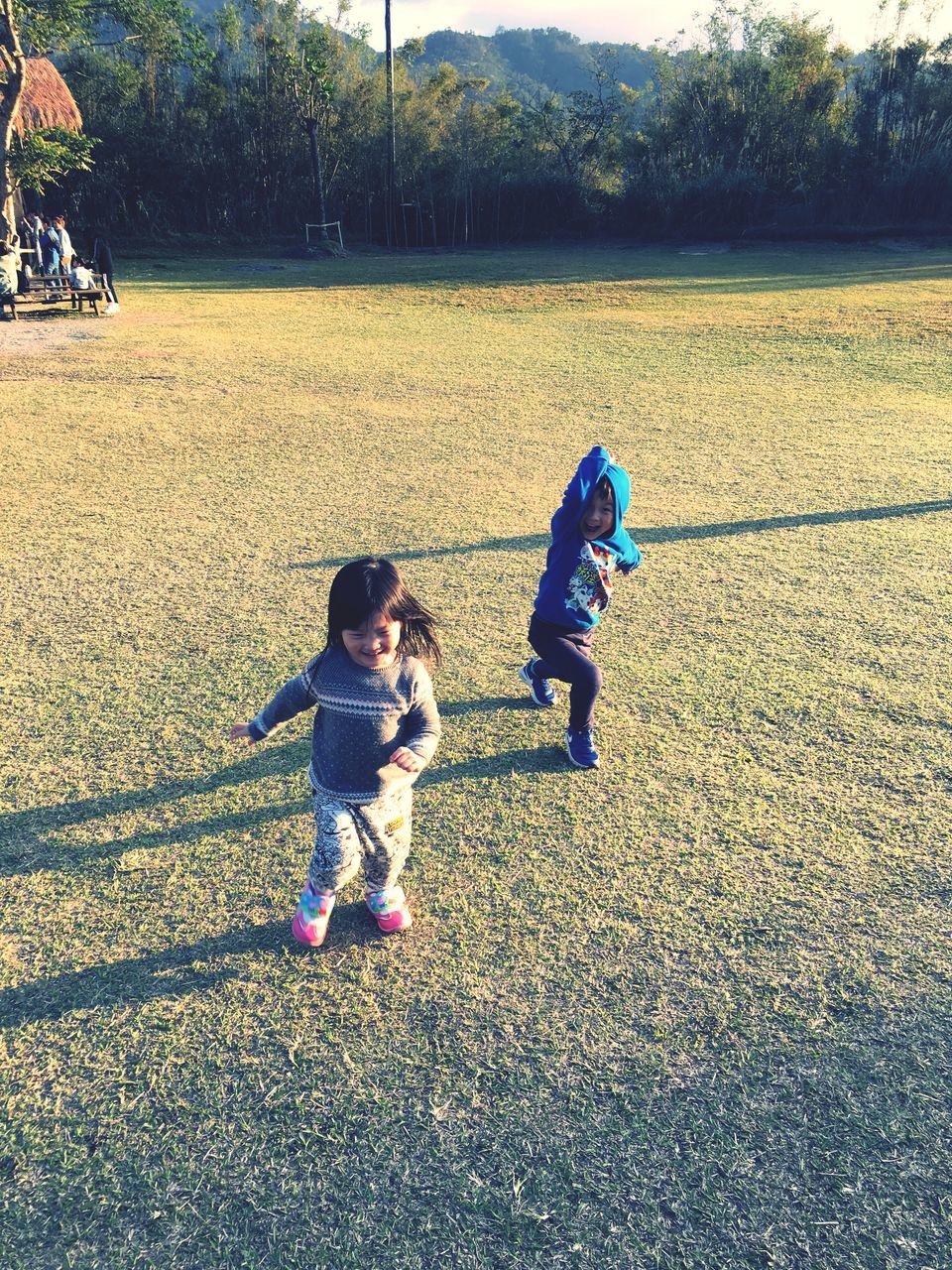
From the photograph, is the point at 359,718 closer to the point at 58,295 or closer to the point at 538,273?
the point at 58,295

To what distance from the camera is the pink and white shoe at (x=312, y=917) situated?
2.47 meters

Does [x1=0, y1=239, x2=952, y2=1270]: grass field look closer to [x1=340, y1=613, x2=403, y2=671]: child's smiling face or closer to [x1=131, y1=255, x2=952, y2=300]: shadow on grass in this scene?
[x1=340, y1=613, x2=403, y2=671]: child's smiling face

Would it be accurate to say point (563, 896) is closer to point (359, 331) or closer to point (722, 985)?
point (722, 985)

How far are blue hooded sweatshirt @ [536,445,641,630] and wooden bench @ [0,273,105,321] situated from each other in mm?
12030

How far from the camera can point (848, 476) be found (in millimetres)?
6555

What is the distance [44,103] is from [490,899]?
1983cm

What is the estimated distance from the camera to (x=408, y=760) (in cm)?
229

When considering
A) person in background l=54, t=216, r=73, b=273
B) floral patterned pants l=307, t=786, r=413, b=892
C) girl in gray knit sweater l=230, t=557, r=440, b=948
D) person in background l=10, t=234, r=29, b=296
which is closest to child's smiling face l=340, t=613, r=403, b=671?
girl in gray knit sweater l=230, t=557, r=440, b=948

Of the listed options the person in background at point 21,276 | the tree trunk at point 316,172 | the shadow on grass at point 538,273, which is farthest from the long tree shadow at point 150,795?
the tree trunk at point 316,172

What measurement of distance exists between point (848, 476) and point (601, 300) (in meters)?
10.3

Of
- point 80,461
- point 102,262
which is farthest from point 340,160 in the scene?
point 80,461

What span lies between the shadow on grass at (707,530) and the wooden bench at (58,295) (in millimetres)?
10175

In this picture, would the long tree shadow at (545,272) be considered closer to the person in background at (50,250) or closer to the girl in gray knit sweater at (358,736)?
the person in background at (50,250)

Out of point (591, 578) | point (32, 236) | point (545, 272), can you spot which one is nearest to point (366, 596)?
point (591, 578)
